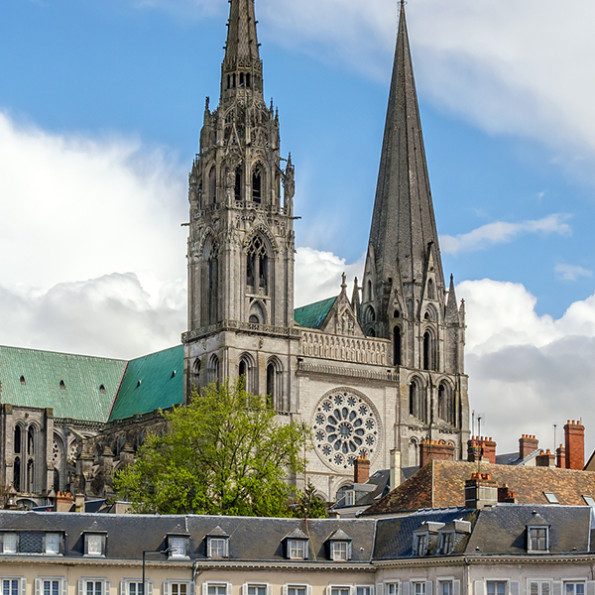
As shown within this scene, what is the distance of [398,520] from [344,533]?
231 cm

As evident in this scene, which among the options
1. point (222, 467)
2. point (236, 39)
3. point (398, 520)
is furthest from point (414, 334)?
point (398, 520)

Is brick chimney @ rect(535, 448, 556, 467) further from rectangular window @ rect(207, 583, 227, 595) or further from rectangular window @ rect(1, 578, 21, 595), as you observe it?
rectangular window @ rect(1, 578, 21, 595)

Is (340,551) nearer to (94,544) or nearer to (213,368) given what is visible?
(94,544)

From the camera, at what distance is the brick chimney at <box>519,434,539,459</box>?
94938 mm

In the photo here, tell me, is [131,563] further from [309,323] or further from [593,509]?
[309,323]

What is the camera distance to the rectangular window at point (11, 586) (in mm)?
54531

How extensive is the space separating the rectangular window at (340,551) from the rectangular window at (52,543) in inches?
389

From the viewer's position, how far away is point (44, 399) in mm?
124125

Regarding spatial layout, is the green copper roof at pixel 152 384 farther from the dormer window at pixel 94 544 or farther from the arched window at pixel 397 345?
the dormer window at pixel 94 544

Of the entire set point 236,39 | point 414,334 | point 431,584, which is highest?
point 236,39

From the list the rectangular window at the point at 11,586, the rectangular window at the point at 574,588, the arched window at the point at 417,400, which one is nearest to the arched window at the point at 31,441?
the arched window at the point at 417,400

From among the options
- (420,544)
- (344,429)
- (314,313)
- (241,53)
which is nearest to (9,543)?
(420,544)

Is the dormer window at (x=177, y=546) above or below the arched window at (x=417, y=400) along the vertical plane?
below

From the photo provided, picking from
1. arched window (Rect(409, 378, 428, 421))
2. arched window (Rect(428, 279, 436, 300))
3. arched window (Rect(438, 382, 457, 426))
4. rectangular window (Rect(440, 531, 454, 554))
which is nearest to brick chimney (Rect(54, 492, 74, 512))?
rectangular window (Rect(440, 531, 454, 554))
